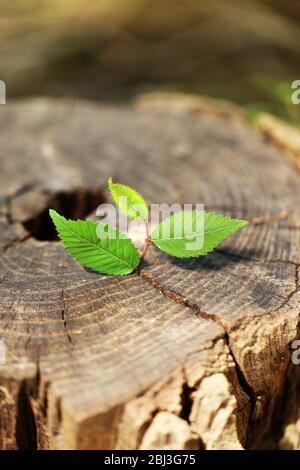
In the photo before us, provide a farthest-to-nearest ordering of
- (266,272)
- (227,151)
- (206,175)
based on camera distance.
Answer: (227,151), (206,175), (266,272)

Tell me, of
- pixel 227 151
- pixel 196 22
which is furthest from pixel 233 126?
pixel 196 22

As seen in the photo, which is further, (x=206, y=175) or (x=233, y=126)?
(x=233, y=126)

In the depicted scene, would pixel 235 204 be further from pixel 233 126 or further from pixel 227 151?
pixel 233 126

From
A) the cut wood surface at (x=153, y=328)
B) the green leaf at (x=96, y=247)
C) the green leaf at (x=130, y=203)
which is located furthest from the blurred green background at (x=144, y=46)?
the green leaf at (x=96, y=247)

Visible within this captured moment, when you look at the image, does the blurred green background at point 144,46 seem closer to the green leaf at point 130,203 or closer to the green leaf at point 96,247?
the green leaf at point 130,203
